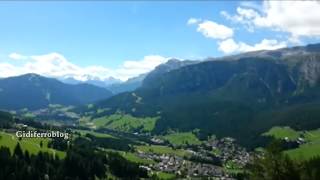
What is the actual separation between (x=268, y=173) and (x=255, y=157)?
25.5ft

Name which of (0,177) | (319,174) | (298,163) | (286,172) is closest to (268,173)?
(286,172)

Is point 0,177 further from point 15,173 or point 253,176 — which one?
point 253,176

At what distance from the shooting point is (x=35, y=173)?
19838 centimetres

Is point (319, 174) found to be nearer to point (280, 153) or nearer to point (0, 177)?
point (280, 153)

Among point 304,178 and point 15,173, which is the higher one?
point 304,178

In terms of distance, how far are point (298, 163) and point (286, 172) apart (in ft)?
27.3

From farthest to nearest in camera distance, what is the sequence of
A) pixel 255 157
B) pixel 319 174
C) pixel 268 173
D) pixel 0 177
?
1. pixel 0 177
2. pixel 319 174
3. pixel 255 157
4. pixel 268 173

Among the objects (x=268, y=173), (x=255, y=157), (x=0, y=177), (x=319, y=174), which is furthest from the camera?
(x=0, y=177)

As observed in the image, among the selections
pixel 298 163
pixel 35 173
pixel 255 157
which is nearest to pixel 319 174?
pixel 298 163

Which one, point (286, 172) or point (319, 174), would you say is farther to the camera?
point (319, 174)

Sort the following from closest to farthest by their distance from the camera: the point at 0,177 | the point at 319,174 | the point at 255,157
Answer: the point at 255,157 < the point at 319,174 < the point at 0,177

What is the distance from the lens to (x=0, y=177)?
189500 millimetres

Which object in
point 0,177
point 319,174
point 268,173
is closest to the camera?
point 268,173

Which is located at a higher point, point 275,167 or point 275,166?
point 275,166
